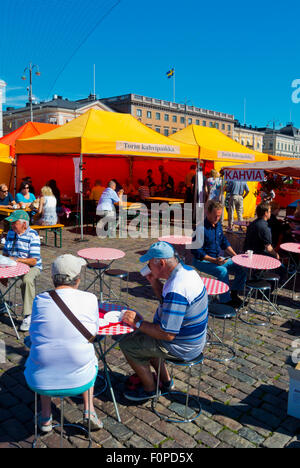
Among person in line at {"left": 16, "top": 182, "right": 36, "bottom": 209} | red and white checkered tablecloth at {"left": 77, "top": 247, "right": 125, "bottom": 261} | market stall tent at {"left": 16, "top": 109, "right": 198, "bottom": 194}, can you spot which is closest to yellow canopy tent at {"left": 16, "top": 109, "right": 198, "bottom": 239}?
market stall tent at {"left": 16, "top": 109, "right": 198, "bottom": 194}

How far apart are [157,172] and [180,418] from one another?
53.5ft

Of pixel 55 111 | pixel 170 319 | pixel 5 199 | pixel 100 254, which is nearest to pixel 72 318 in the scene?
pixel 170 319

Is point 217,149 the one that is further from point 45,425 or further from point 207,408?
point 45,425

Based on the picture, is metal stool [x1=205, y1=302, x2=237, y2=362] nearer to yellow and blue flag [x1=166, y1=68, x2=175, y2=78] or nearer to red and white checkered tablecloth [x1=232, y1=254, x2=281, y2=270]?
red and white checkered tablecloth [x1=232, y1=254, x2=281, y2=270]

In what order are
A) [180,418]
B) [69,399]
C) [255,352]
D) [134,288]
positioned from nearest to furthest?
1. [180,418]
2. [69,399]
3. [255,352]
4. [134,288]

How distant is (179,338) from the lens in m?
2.87

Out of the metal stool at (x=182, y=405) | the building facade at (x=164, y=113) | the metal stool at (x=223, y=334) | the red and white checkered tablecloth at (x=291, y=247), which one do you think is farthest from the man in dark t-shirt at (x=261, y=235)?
the building facade at (x=164, y=113)

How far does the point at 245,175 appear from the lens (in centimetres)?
917

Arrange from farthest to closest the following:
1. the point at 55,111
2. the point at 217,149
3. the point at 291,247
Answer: the point at 55,111, the point at 217,149, the point at 291,247

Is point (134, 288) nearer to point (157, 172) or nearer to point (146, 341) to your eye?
point (146, 341)

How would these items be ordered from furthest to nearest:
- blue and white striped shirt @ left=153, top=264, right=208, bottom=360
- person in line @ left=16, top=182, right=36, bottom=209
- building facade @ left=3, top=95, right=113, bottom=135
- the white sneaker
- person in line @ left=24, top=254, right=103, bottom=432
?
building facade @ left=3, top=95, right=113, bottom=135 → person in line @ left=16, top=182, right=36, bottom=209 → the white sneaker → blue and white striped shirt @ left=153, top=264, right=208, bottom=360 → person in line @ left=24, top=254, right=103, bottom=432

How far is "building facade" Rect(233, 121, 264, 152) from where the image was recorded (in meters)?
100

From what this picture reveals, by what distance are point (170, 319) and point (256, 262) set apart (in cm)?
262

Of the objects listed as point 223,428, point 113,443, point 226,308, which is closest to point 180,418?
point 223,428
